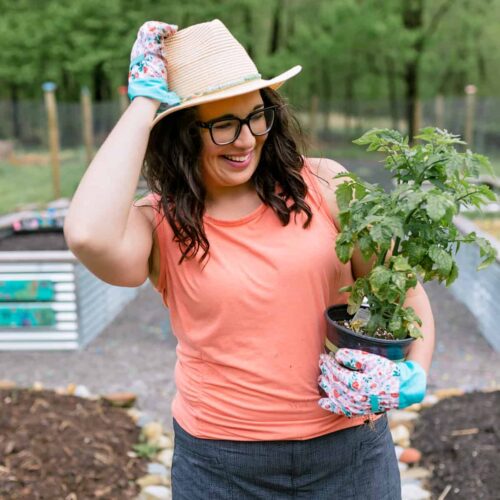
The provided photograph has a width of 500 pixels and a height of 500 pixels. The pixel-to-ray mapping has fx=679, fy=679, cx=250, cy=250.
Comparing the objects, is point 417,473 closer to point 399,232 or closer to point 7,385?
point 399,232

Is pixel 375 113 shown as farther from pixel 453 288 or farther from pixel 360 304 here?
pixel 360 304

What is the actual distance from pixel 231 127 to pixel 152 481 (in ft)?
7.58

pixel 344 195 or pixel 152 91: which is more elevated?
pixel 152 91

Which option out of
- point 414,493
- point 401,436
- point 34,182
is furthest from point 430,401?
point 34,182

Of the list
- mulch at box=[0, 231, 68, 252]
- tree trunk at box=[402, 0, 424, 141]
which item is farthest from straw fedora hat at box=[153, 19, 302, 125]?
tree trunk at box=[402, 0, 424, 141]

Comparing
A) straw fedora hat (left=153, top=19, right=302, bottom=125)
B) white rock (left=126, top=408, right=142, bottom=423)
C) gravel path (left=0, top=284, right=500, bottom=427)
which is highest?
straw fedora hat (left=153, top=19, right=302, bottom=125)

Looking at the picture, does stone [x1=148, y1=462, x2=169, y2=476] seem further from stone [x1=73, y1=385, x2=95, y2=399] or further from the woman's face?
the woman's face

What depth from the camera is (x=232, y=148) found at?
1.51 metres

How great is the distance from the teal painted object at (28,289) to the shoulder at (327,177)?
3793 millimetres

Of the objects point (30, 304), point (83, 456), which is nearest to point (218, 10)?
point (30, 304)

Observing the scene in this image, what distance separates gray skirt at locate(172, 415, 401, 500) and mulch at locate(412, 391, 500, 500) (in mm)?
1604

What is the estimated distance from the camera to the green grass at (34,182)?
13195mm

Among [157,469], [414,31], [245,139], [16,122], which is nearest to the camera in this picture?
[245,139]

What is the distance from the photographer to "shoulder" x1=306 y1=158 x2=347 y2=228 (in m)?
1.63
